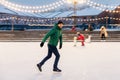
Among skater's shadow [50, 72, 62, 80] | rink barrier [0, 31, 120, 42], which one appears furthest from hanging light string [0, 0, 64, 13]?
skater's shadow [50, 72, 62, 80]

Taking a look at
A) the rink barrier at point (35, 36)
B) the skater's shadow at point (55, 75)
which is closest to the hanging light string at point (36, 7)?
the rink barrier at point (35, 36)

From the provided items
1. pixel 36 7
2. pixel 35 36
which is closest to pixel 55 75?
pixel 35 36

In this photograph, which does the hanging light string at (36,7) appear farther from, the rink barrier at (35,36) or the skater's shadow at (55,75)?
the skater's shadow at (55,75)

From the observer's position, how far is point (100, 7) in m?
40.5

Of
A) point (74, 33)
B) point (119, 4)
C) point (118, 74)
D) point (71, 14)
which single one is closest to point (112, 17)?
point (119, 4)

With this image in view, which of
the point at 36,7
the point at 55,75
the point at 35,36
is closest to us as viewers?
the point at 55,75

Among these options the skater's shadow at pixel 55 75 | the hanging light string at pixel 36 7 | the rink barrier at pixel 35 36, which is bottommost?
the rink barrier at pixel 35 36

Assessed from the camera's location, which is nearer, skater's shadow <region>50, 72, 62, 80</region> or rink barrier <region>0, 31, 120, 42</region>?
skater's shadow <region>50, 72, 62, 80</region>

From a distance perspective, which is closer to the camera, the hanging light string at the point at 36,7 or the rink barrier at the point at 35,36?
the rink barrier at the point at 35,36

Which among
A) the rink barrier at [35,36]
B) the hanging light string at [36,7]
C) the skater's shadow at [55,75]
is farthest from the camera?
the hanging light string at [36,7]

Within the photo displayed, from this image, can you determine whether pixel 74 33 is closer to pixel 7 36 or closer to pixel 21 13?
pixel 7 36

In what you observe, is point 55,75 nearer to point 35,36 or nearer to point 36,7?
point 35,36

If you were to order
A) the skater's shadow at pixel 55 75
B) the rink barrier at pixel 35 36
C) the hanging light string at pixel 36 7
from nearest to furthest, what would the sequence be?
the skater's shadow at pixel 55 75 < the rink barrier at pixel 35 36 < the hanging light string at pixel 36 7

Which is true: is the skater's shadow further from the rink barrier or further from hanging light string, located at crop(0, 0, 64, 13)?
hanging light string, located at crop(0, 0, 64, 13)
